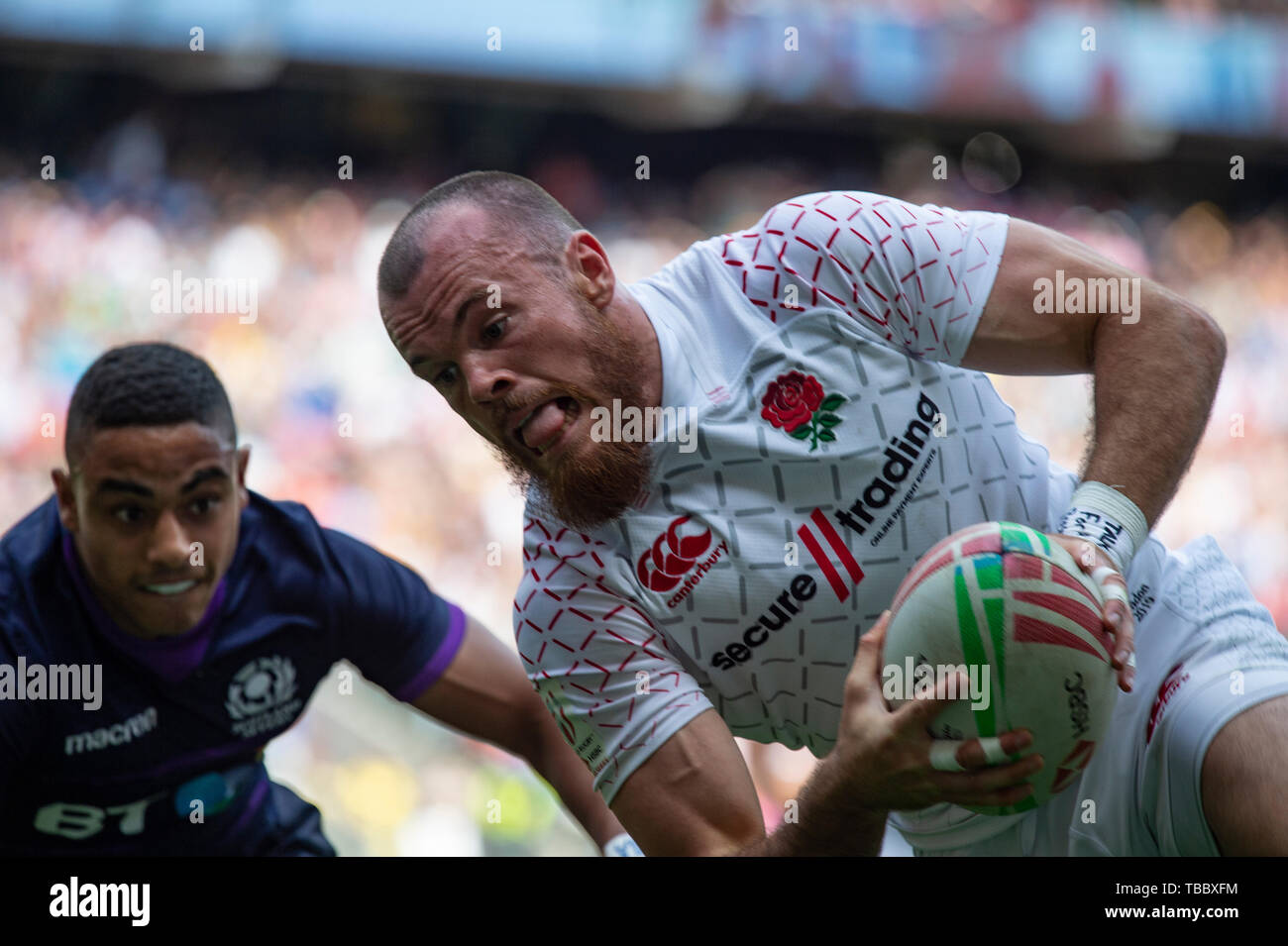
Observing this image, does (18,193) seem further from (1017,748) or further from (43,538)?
(1017,748)

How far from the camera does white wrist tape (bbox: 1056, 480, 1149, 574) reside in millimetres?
2490

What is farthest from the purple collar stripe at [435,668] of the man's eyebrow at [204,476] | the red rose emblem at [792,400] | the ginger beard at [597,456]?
the red rose emblem at [792,400]

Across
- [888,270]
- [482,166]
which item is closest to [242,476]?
[888,270]

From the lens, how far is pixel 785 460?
2.70 metres

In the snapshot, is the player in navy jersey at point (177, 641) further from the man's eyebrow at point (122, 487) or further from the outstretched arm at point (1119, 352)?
the outstretched arm at point (1119, 352)

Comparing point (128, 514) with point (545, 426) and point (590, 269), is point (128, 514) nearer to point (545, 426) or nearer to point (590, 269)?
point (545, 426)

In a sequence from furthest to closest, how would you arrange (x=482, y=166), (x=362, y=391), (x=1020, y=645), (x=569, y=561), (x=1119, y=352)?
(x=482, y=166) < (x=362, y=391) < (x=569, y=561) < (x=1119, y=352) < (x=1020, y=645)

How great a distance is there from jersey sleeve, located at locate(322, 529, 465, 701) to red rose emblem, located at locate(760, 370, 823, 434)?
160 centimetres

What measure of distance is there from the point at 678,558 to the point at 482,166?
→ 1110 centimetres

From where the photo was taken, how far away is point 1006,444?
2.84 m

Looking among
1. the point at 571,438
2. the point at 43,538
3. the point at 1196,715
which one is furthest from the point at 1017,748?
the point at 43,538

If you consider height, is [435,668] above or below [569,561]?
below

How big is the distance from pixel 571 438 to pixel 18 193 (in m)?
9.67

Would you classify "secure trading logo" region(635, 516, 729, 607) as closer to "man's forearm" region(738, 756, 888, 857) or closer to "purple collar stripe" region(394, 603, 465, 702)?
"man's forearm" region(738, 756, 888, 857)
